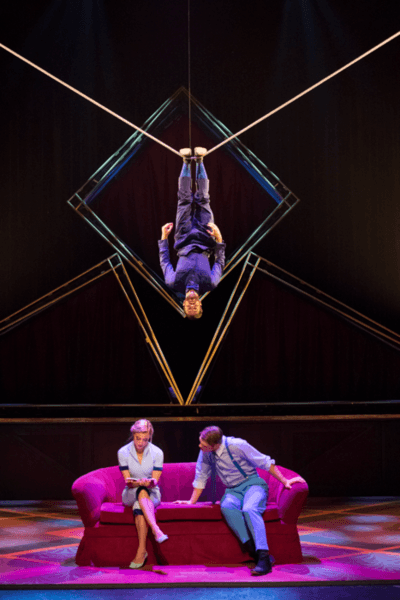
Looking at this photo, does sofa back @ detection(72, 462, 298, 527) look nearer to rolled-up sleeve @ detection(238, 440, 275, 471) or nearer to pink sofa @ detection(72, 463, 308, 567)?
pink sofa @ detection(72, 463, 308, 567)

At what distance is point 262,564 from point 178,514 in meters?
0.65

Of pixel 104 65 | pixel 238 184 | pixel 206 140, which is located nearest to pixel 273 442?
pixel 238 184

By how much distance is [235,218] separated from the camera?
6570 mm

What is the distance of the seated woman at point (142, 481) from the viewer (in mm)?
3752

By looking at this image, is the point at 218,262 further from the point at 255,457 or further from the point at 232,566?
the point at 232,566

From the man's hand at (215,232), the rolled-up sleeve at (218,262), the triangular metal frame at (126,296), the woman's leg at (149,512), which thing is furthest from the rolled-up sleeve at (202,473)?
the triangular metal frame at (126,296)

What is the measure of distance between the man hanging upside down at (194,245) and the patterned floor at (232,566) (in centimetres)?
210

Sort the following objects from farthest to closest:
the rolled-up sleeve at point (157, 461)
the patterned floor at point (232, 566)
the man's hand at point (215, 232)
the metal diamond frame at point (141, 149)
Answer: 1. the metal diamond frame at point (141, 149)
2. the man's hand at point (215, 232)
3. the rolled-up sleeve at point (157, 461)
4. the patterned floor at point (232, 566)

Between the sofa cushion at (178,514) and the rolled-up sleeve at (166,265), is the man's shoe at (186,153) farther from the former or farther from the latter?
the sofa cushion at (178,514)

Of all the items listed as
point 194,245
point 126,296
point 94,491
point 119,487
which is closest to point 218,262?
point 194,245

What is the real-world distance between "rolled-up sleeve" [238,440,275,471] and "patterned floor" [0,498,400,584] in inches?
24.5

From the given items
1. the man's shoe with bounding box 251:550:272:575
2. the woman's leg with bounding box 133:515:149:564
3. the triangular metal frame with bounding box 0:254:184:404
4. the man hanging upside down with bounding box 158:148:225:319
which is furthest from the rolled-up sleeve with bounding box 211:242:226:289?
the man's shoe with bounding box 251:550:272:575

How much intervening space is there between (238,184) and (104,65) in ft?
6.72

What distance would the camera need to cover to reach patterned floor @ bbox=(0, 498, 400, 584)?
342 cm
